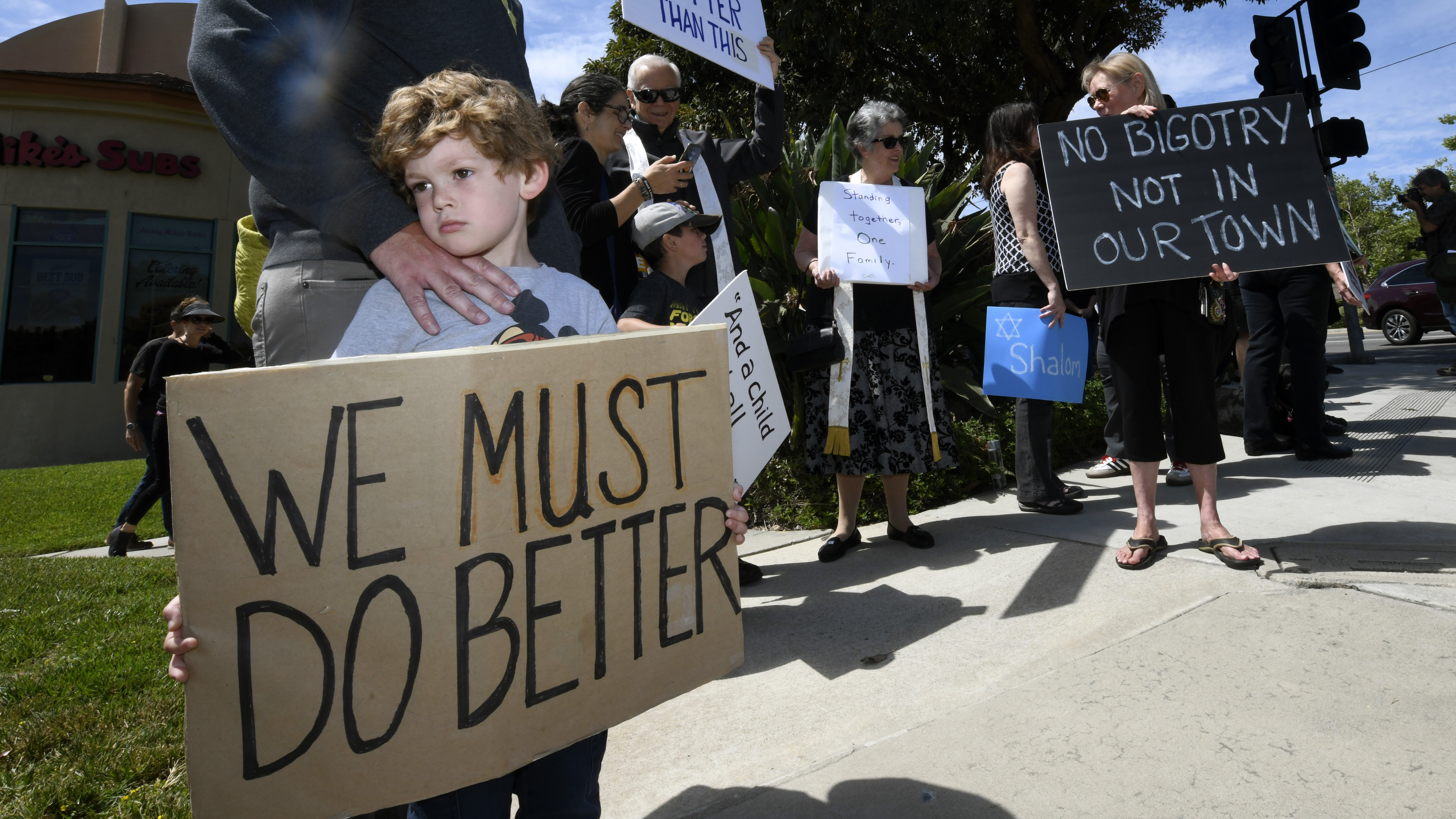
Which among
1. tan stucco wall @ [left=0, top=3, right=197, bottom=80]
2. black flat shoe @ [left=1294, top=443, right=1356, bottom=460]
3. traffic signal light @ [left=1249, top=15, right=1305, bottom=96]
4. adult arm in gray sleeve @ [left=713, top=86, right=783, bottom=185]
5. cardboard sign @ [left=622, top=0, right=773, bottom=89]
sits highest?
tan stucco wall @ [left=0, top=3, right=197, bottom=80]

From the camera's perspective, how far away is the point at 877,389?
3.99 m

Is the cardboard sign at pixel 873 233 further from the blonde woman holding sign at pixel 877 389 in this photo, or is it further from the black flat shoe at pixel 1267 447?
the black flat shoe at pixel 1267 447

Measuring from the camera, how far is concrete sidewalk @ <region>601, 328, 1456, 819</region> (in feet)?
6.49

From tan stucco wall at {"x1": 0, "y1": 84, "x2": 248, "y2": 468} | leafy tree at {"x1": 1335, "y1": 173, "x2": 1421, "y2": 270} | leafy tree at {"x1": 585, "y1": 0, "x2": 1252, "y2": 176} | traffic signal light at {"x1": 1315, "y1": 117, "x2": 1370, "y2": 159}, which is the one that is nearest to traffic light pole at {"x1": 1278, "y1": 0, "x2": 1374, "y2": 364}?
traffic signal light at {"x1": 1315, "y1": 117, "x2": 1370, "y2": 159}

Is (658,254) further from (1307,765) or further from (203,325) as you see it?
(203,325)

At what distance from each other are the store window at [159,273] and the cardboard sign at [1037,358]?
14.5 meters

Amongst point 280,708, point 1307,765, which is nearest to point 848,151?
point 1307,765

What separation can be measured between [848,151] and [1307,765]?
4721 mm

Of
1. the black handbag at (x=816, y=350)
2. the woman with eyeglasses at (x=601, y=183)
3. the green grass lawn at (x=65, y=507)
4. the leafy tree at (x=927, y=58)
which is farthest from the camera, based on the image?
the leafy tree at (x=927, y=58)

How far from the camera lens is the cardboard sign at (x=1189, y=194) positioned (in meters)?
3.27

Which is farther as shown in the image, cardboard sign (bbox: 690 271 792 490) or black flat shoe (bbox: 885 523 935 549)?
black flat shoe (bbox: 885 523 935 549)

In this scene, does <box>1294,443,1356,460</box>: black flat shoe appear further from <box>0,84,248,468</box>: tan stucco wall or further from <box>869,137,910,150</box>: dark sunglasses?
<box>0,84,248,468</box>: tan stucco wall

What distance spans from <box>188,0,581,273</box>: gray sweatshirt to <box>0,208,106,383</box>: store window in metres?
15.5

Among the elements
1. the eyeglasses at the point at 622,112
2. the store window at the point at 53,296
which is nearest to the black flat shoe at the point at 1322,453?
the eyeglasses at the point at 622,112
